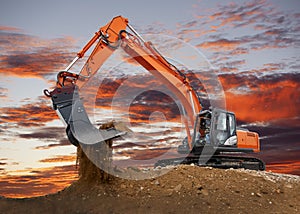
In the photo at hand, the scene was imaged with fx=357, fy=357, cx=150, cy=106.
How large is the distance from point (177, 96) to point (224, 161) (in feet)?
7.36

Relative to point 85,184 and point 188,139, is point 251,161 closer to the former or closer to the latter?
point 188,139

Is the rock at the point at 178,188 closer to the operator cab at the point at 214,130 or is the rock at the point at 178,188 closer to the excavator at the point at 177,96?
the excavator at the point at 177,96

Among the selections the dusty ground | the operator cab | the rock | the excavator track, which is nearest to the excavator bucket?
the dusty ground

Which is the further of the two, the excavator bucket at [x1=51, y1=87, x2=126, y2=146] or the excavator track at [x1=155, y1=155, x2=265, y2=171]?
the excavator track at [x1=155, y1=155, x2=265, y2=171]

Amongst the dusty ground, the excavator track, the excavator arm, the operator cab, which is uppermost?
the excavator arm

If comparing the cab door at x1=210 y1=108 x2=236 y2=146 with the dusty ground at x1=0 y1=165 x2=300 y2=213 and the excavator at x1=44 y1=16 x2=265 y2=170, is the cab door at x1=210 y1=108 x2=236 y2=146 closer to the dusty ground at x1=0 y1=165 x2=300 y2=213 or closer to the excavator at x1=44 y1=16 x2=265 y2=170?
the excavator at x1=44 y1=16 x2=265 y2=170

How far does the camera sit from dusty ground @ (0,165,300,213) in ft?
18.2

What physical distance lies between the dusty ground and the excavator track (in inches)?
102

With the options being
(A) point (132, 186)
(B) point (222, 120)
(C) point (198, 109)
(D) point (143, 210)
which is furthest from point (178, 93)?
(D) point (143, 210)

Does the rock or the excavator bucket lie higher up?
the excavator bucket

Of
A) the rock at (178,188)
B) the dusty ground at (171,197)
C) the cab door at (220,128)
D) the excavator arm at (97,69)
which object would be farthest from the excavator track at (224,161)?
the rock at (178,188)

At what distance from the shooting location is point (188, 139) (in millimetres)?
9133

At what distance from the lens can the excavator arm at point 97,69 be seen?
5.85m

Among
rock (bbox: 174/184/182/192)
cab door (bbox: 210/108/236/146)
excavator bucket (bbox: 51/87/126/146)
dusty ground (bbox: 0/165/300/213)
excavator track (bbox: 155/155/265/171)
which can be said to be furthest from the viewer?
excavator track (bbox: 155/155/265/171)
